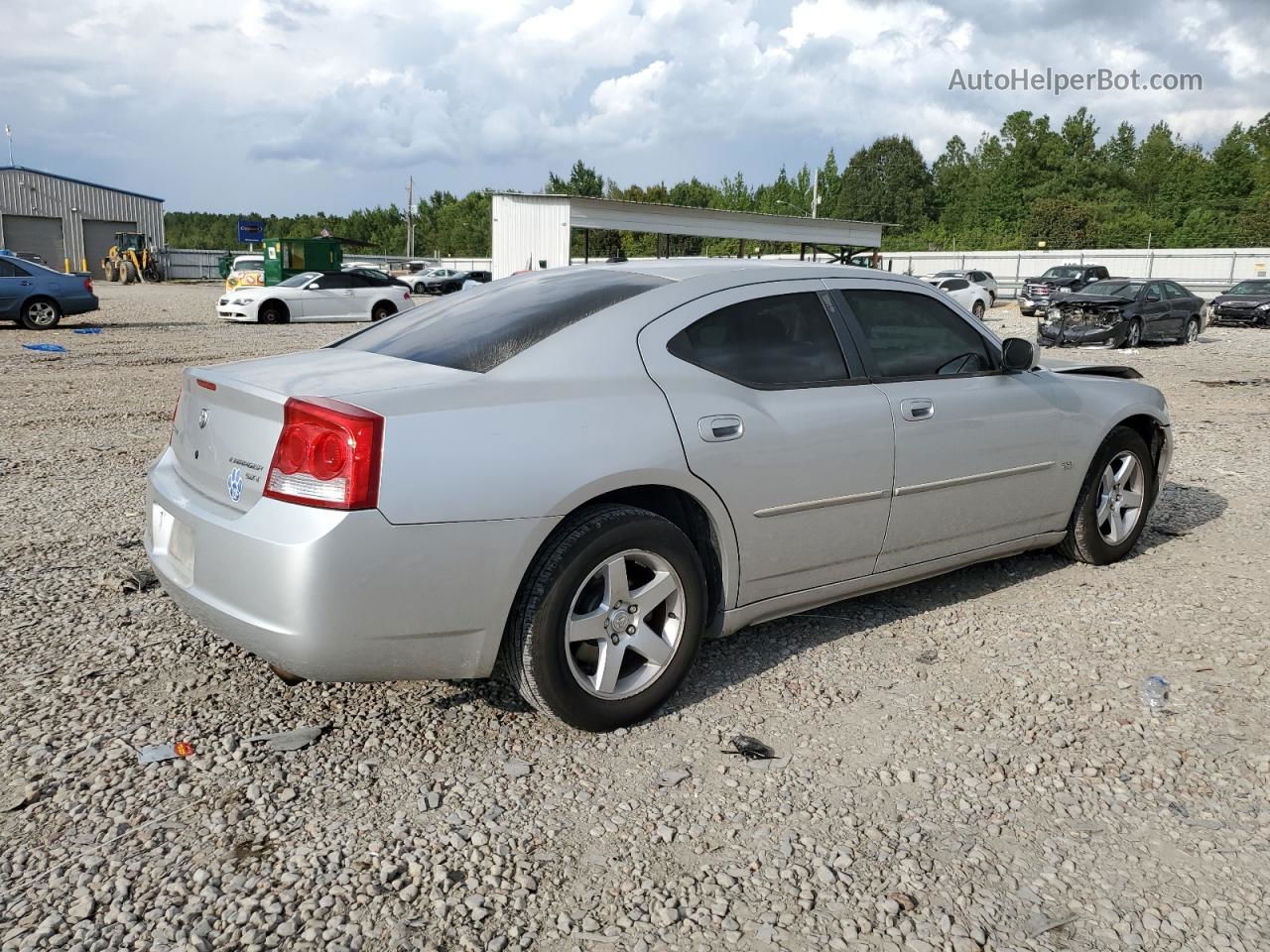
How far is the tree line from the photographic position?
215 feet

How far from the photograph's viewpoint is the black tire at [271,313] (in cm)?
2389

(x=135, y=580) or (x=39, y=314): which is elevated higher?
(x=39, y=314)

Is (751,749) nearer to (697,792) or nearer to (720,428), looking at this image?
(697,792)

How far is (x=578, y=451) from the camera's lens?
322 cm

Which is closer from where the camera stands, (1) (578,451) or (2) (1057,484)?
(1) (578,451)

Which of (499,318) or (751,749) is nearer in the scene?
(751,749)

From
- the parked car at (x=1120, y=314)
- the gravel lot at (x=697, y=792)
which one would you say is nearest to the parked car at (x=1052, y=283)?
the parked car at (x=1120, y=314)

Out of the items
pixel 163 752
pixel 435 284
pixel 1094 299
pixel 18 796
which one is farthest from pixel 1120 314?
pixel 435 284

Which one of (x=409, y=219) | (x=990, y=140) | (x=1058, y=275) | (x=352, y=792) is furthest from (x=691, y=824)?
(x=990, y=140)

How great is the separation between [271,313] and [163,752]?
2248 cm

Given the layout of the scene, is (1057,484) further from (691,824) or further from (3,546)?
(3,546)

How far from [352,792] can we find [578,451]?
4.05 ft

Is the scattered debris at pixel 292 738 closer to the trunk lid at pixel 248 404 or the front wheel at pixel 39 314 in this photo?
the trunk lid at pixel 248 404

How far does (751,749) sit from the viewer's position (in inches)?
133
